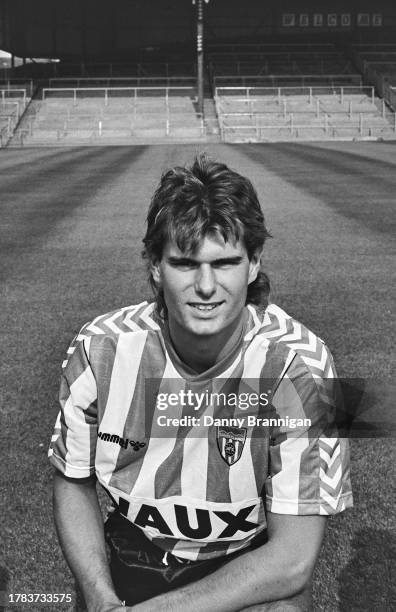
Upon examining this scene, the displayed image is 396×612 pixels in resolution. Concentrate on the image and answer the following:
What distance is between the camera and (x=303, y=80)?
147 ft

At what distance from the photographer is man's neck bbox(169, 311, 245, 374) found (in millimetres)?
2539

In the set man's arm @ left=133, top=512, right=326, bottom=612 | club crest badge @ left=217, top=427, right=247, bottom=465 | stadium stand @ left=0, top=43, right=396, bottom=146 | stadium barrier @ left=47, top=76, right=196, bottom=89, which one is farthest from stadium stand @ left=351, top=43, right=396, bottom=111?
man's arm @ left=133, top=512, right=326, bottom=612

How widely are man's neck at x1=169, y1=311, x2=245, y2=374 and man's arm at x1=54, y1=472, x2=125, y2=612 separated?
1.76ft

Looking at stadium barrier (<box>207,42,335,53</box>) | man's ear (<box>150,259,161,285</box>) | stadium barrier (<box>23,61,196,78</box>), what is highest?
stadium barrier (<box>207,42,335,53</box>)

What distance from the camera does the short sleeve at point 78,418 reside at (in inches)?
101

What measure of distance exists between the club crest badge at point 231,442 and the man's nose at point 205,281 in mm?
432

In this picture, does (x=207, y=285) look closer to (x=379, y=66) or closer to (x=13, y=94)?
(x=13, y=94)

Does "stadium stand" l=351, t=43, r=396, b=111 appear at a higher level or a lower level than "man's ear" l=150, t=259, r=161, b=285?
higher

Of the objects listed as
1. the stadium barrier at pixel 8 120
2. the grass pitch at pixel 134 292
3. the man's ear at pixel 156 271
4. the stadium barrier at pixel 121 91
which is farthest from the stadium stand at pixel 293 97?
the man's ear at pixel 156 271

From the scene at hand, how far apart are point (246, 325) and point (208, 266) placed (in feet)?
0.84

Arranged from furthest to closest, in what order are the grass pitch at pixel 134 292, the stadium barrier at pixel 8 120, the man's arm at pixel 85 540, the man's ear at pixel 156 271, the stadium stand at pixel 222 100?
the stadium stand at pixel 222 100
the stadium barrier at pixel 8 120
the grass pitch at pixel 134 292
the man's ear at pixel 156 271
the man's arm at pixel 85 540

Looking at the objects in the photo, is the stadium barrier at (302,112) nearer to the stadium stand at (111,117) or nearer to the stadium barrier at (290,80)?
the stadium barrier at (290,80)

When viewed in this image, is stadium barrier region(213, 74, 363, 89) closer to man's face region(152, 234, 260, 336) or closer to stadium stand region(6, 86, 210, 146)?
stadium stand region(6, 86, 210, 146)

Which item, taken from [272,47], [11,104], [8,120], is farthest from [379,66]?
[8,120]
